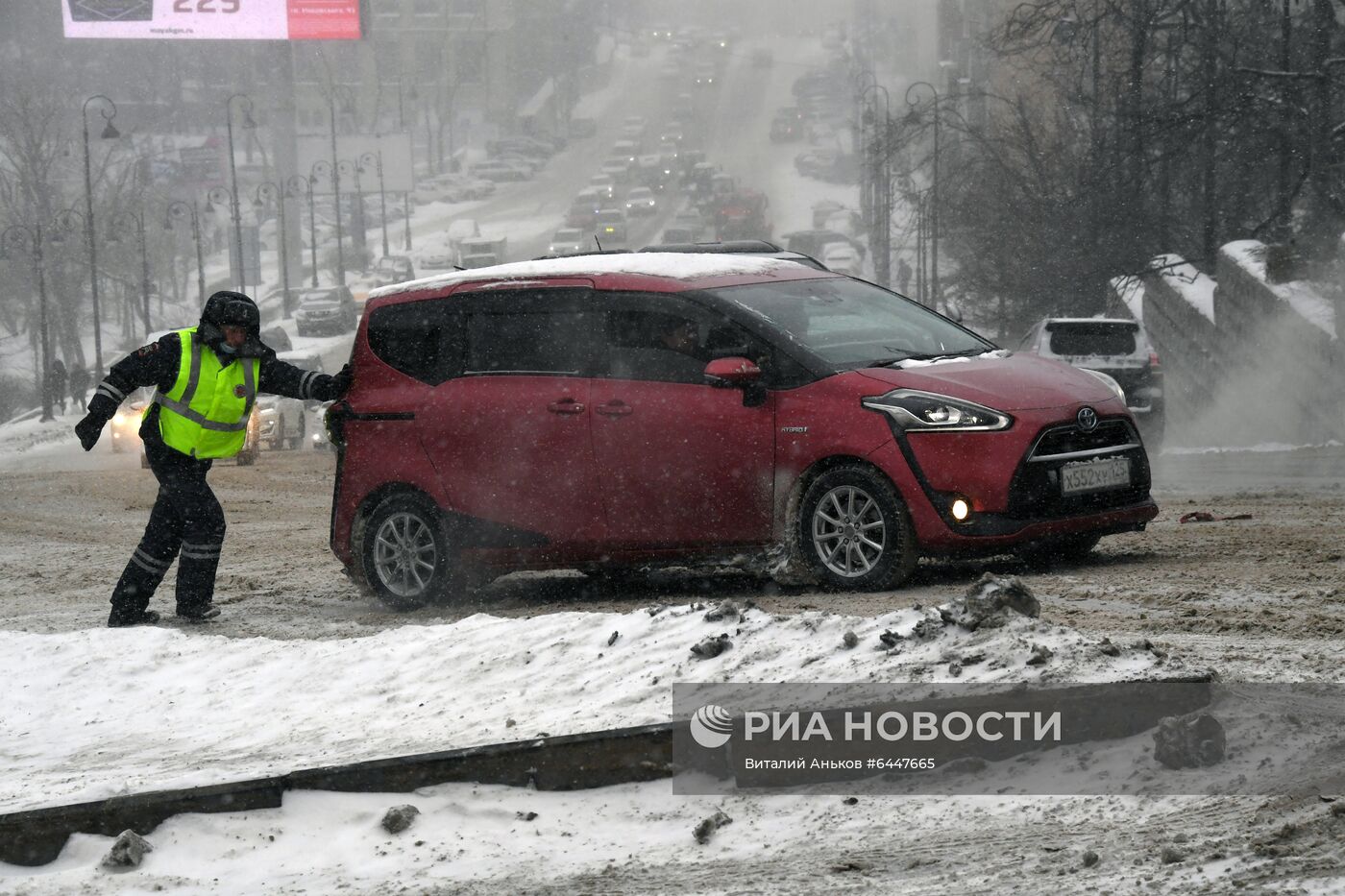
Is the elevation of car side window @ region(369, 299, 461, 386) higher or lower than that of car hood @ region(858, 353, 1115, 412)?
higher

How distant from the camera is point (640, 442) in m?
9.02

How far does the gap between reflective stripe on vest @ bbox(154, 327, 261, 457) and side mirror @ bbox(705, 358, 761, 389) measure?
2498 mm

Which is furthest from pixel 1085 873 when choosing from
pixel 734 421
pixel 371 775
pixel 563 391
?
pixel 563 391

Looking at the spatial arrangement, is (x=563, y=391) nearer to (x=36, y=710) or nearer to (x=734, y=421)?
(x=734, y=421)

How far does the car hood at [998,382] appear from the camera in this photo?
8.45 metres

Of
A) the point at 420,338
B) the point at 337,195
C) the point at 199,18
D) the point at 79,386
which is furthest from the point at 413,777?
the point at 337,195

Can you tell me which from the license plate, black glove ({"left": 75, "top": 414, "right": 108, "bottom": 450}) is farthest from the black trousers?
the license plate

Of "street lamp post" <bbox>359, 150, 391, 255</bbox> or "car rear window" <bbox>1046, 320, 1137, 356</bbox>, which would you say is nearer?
"car rear window" <bbox>1046, 320, 1137, 356</bbox>

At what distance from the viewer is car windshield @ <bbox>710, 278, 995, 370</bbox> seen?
8906 millimetres

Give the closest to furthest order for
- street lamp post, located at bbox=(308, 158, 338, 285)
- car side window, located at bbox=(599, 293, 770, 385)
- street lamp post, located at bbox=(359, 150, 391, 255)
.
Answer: car side window, located at bbox=(599, 293, 770, 385) → street lamp post, located at bbox=(308, 158, 338, 285) → street lamp post, located at bbox=(359, 150, 391, 255)

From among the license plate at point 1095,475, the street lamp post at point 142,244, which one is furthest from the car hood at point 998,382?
the street lamp post at point 142,244

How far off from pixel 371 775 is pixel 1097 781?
6.95 feet

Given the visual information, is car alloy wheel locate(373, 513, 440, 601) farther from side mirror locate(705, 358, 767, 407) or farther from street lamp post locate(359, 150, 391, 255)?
street lamp post locate(359, 150, 391, 255)

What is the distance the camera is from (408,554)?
998 centimetres
